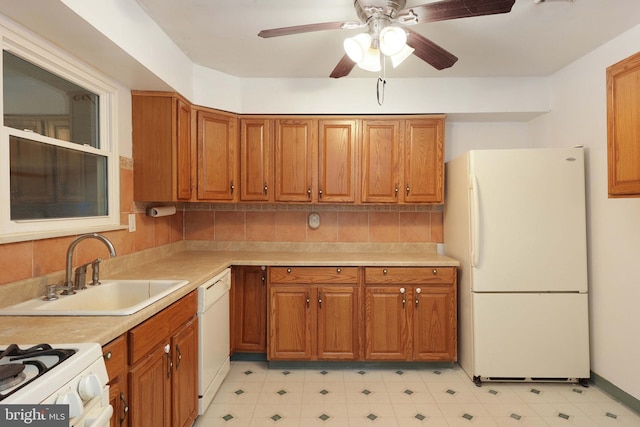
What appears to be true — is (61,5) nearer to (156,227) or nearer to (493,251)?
(156,227)

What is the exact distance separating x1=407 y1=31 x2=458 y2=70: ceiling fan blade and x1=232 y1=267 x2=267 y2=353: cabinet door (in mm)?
1956

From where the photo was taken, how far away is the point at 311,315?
272cm

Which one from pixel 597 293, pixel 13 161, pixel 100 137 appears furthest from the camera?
pixel 597 293

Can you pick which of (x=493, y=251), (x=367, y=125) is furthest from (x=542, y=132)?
(x=367, y=125)

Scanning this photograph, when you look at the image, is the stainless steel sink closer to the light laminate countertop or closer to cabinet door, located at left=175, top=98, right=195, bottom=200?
the light laminate countertop

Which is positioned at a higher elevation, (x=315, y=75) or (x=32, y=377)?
(x=315, y=75)

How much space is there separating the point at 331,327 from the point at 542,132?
8.21 feet

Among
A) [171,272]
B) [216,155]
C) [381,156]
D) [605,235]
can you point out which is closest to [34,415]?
[171,272]

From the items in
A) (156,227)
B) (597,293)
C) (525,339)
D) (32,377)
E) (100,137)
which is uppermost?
(100,137)

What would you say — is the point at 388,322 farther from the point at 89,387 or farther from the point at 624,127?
the point at 89,387

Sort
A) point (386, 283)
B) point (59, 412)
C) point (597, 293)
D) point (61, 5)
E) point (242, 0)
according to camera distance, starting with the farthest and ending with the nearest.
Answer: point (386, 283) → point (597, 293) → point (242, 0) → point (61, 5) → point (59, 412)

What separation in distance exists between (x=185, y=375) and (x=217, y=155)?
1698 millimetres

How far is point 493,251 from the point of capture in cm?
248

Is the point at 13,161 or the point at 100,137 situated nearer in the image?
the point at 13,161
